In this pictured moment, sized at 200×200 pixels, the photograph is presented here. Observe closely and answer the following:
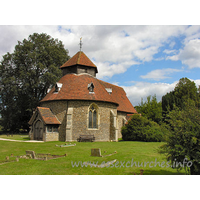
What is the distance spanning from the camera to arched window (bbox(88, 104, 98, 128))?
2539cm

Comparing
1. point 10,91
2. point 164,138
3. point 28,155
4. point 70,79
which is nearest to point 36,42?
point 10,91

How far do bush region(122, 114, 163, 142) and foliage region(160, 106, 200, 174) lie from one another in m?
17.4

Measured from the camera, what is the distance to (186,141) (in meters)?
6.89

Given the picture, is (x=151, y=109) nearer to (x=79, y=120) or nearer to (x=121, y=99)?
(x=121, y=99)

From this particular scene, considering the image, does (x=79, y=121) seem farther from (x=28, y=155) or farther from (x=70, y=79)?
(x=28, y=155)

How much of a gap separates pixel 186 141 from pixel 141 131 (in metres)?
18.6

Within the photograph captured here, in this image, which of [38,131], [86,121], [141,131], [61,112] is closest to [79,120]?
[86,121]

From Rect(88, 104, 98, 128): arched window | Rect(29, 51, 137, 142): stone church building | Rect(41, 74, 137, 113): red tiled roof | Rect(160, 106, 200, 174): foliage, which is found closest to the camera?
Rect(160, 106, 200, 174): foliage

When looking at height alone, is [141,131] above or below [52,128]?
below

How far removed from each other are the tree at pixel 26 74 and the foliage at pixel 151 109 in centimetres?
1890

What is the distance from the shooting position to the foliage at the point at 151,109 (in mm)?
38959

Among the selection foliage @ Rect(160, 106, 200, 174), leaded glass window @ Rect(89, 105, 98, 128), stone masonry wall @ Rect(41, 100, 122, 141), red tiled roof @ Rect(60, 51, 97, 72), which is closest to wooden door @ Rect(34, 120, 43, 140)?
stone masonry wall @ Rect(41, 100, 122, 141)

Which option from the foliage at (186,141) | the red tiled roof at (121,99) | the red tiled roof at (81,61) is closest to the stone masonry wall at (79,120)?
the red tiled roof at (121,99)

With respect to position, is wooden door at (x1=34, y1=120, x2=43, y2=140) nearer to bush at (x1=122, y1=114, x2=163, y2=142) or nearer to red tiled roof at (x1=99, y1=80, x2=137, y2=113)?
bush at (x1=122, y1=114, x2=163, y2=142)
